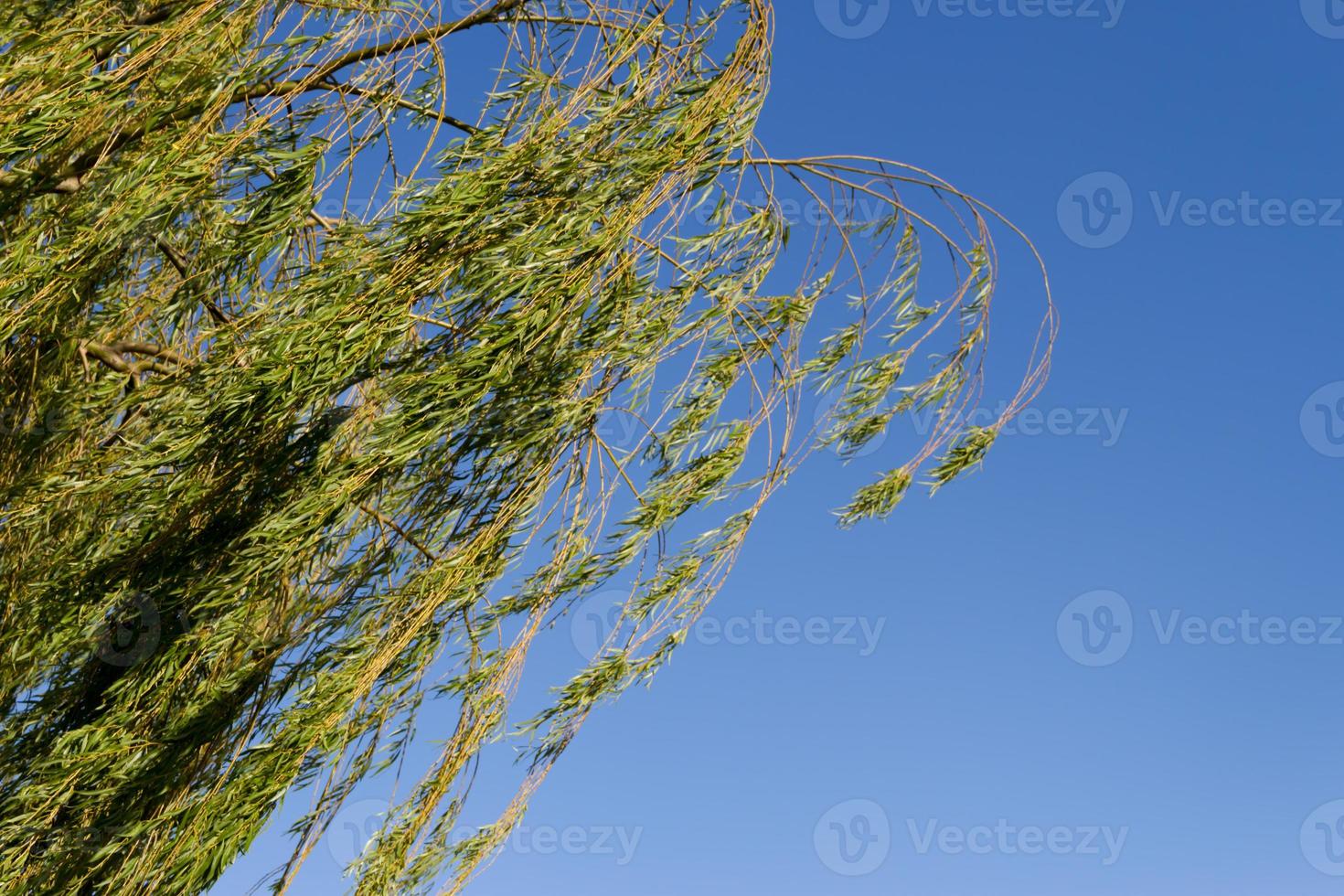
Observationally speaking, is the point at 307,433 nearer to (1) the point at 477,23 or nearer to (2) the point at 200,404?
(2) the point at 200,404

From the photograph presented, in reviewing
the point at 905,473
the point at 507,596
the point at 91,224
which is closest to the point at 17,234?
the point at 91,224

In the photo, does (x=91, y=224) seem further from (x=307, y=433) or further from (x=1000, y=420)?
(x=1000, y=420)

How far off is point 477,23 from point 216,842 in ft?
7.14

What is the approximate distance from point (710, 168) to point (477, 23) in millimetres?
773

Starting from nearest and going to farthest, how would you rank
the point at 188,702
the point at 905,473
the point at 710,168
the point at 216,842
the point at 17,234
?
the point at 216,842 → the point at 188,702 → the point at 17,234 → the point at 710,168 → the point at 905,473

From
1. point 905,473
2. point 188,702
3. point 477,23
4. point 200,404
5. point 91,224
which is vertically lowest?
point 188,702

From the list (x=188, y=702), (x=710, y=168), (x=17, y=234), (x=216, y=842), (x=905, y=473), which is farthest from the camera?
(x=905, y=473)

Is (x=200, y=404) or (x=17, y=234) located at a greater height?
(x=17, y=234)

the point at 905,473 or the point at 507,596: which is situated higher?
the point at 905,473

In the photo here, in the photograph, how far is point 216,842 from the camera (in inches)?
103

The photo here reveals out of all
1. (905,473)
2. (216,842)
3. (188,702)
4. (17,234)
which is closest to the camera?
(216,842)

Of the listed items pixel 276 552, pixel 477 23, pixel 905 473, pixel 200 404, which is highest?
pixel 477 23

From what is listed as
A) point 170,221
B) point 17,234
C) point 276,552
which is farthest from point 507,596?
point 17,234

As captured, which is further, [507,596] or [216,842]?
[507,596]
